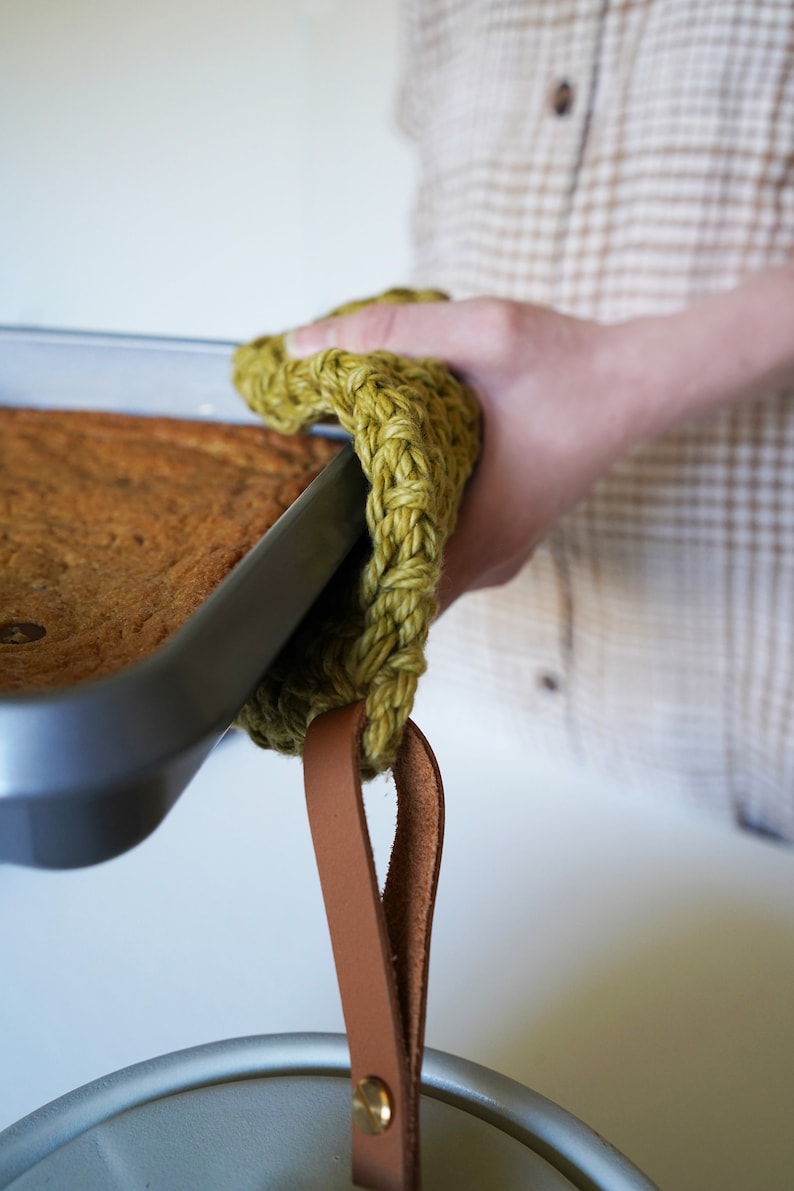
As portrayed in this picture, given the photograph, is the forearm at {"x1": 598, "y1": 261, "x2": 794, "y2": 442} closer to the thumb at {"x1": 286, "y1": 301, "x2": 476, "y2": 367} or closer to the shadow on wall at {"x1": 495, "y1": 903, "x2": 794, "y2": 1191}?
the thumb at {"x1": 286, "y1": 301, "x2": 476, "y2": 367}

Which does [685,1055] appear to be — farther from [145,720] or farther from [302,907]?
[145,720]

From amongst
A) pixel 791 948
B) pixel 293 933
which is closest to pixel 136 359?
pixel 293 933

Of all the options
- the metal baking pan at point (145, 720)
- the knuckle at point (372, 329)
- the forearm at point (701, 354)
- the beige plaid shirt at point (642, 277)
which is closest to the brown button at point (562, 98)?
the beige plaid shirt at point (642, 277)

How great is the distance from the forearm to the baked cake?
0.41 feet

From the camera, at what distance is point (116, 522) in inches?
11.4

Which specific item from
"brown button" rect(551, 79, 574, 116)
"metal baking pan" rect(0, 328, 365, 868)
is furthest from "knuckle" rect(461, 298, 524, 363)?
"brown button" rect(551, 79, 574, 116)

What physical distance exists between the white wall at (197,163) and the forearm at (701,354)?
0.46 meters

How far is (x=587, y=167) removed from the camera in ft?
1.79

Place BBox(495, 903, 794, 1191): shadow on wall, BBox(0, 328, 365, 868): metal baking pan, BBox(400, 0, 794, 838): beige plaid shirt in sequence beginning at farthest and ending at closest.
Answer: BBox(400, 0, 794, 838): beige plaid shirt, BBox(495, 903, 794, 1191): shadow on wall, BBox(0, 328, 365, 868): metal baking pan

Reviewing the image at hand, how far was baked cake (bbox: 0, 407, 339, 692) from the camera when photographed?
20 cm

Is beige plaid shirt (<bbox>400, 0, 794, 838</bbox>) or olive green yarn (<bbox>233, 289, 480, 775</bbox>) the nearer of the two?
olive green yarn (<bbox>233, 289, 480, 775</bbox>)

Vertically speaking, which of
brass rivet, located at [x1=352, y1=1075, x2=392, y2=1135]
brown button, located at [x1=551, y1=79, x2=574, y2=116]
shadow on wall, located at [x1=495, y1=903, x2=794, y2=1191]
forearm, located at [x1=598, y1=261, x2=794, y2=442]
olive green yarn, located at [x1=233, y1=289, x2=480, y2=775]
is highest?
brown button, located at [x1=551, y1=79, x2=574, y2=116]

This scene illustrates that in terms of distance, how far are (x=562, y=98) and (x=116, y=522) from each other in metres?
0.40

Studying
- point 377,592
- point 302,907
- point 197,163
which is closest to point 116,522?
point 377,592
